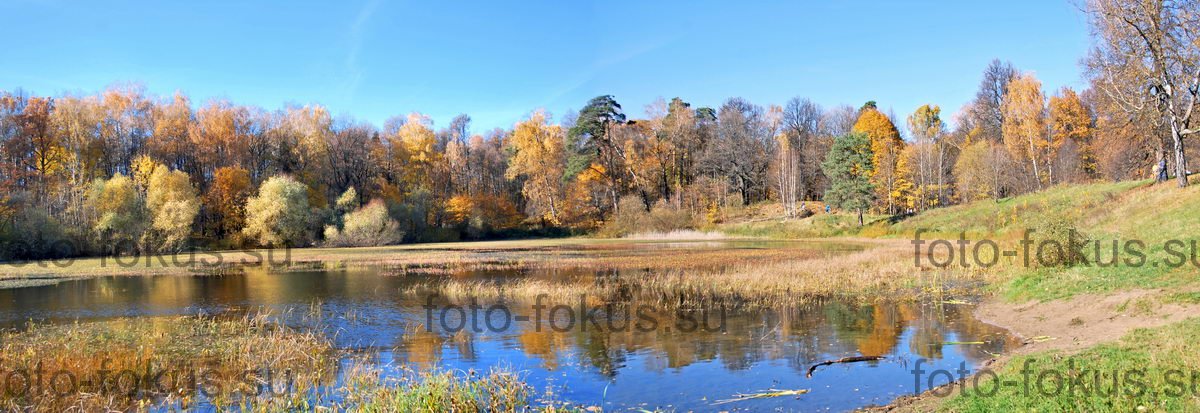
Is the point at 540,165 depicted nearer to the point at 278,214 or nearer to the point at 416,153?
the point at 416,153

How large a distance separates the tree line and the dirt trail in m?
19.8

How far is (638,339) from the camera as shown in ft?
47.8

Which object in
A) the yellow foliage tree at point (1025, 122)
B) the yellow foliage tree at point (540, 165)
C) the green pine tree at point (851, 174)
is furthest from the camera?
the yellow foliage tree at point (540, 165)

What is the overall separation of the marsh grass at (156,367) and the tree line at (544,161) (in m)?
34.5

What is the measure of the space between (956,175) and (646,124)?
34.8 meters

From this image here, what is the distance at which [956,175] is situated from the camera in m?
65.8

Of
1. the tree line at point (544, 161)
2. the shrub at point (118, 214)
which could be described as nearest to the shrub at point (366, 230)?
the tree line at point (544, 161)

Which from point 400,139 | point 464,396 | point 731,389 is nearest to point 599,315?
point 731,389

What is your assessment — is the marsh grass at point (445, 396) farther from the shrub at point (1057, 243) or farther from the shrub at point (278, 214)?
the shrub at point (278, 214)

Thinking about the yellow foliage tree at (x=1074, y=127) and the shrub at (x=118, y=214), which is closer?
the shrub at (x=118, y=214)

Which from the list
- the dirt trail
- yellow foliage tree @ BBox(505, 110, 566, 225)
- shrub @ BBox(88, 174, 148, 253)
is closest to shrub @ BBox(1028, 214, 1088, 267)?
the dirt trail

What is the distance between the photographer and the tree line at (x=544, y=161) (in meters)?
46.9

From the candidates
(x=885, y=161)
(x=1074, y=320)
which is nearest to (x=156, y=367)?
(x=1074, y=320)

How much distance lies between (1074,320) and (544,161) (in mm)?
70419
